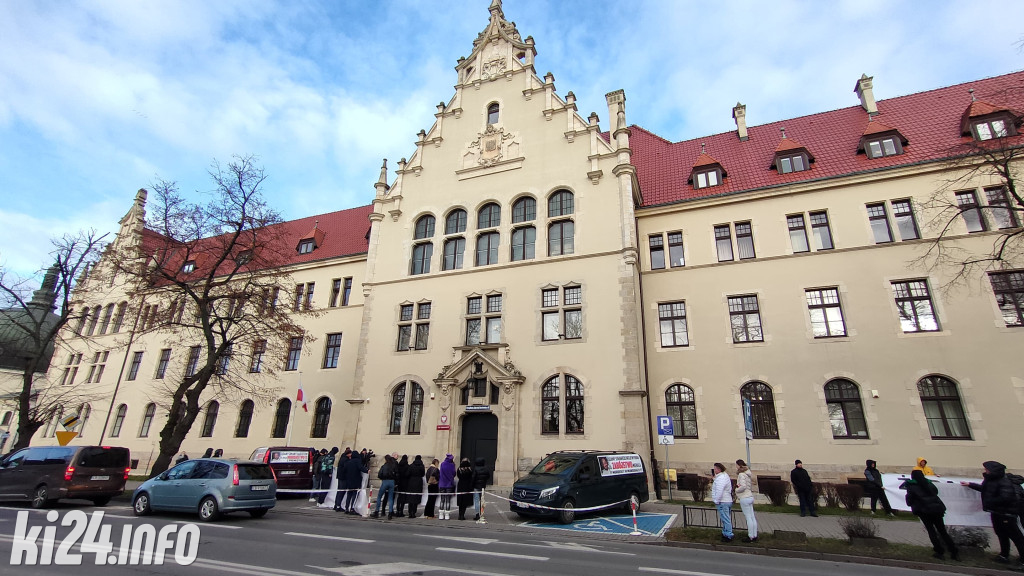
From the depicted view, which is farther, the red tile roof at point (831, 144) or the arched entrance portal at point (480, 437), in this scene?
the red tile roof at point (831, 144)

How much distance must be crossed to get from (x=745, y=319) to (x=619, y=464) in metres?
9.01

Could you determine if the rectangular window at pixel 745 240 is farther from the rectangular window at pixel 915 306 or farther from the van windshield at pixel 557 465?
the van windshield at pixel 557 465

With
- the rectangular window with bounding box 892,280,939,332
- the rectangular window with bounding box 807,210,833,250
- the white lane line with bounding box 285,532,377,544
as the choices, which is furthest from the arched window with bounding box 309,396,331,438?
the rectangular window with bounding box 892,280,939,332

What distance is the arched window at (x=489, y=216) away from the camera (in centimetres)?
2431

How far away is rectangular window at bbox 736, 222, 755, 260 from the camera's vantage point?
21031 mm

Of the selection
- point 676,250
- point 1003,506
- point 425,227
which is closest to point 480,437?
point 425,227

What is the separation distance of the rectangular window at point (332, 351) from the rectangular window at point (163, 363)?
12.9 meters

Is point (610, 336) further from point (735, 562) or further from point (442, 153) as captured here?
point (442, 153)

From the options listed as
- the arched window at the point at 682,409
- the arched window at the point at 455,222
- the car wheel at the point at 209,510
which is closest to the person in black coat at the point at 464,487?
the car wheel at the point at 209,510

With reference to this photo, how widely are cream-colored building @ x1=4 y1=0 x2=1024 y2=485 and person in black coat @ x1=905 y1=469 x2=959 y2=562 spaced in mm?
9280

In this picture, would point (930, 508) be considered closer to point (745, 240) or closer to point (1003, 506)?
point (1003, 506)

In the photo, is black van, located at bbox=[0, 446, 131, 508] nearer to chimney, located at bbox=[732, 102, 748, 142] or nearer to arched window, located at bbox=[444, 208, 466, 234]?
arched window, located at bbox=[444, 208, 466, 234]

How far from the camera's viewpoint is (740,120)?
88.2ft

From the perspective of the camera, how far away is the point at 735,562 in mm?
8484
